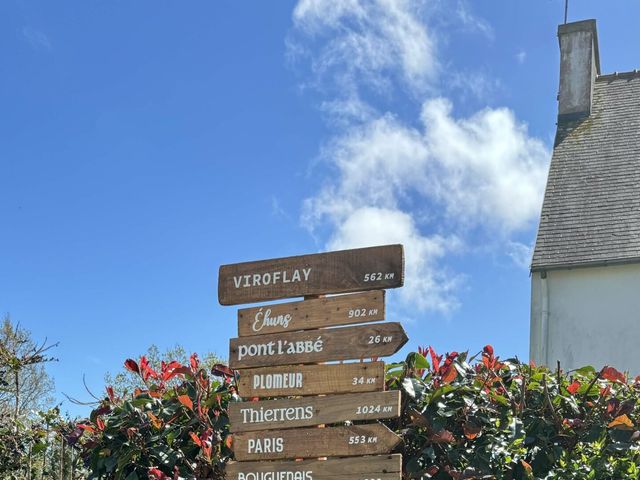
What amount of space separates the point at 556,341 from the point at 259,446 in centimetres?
945

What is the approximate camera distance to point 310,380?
4512 mm

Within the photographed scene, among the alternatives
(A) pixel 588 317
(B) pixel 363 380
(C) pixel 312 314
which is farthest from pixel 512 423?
(A) pixel 588 317

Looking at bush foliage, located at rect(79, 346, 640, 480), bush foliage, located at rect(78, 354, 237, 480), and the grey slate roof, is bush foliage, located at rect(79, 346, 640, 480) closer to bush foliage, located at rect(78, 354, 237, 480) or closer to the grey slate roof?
bush foliage, located at rect(78, 354, 237, 480)

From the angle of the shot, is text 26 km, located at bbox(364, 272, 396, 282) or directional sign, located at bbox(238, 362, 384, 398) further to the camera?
text 26 km, located at bbox(364, 272, 396, 282)

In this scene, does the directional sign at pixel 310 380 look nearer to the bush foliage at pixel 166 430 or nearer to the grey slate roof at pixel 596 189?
the bush foliage at pixel 166 430

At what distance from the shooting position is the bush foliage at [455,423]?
425 centimetres

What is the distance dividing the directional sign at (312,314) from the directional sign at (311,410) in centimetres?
41

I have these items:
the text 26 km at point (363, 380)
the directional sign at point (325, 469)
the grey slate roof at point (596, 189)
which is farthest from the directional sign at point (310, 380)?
the grey slate roof at point (596, 189)

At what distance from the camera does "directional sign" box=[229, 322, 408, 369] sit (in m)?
4.34

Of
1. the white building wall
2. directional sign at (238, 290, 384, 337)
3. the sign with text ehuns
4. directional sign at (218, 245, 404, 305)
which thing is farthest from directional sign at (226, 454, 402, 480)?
the white building wall

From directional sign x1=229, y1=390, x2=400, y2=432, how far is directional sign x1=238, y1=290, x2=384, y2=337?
41cm

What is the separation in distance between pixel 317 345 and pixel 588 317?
372 inches

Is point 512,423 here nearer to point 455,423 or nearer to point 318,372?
point 455,423

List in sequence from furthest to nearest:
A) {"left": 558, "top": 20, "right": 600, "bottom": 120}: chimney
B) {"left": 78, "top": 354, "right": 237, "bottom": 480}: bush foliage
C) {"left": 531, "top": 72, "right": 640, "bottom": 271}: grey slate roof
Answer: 1. {"left": 558, "top": 20, "right": 600, "bottom": 120}: chimney
2. {"left": 531, "top": 72, "right": 640, "bottom": 271}: grey slate roof
3. {"left": 78, "top": 354, "right": 237, "bottom": 480}: bush foliage
